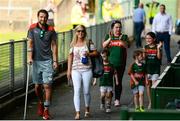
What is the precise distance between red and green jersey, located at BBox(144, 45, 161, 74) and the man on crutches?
202 cm

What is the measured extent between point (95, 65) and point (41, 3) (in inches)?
1058

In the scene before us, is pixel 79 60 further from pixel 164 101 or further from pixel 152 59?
pixel 164 101

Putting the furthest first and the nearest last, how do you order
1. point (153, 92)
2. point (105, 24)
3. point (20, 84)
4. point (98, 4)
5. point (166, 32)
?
point (98, 4), point (105, 24), point (166, 32), point (20, 84), point (153, 92)

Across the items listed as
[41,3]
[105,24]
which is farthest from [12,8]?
[105,24]

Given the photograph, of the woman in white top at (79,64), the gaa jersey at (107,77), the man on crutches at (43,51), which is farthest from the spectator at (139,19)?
the man on crutches at (43,51)

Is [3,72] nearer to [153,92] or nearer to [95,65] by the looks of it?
[95,65]

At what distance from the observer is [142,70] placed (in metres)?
12.1

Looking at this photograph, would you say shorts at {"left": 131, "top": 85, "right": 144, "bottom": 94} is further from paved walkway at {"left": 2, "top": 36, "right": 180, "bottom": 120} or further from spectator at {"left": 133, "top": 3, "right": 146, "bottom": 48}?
spectator at {"left": 133, "top": 3, "right": 146, "bottom": 48}

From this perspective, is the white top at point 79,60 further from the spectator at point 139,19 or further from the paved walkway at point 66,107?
the spectator at point 139,19

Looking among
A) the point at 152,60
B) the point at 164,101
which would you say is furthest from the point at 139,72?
the point at 164,101

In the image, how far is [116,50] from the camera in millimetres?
12633

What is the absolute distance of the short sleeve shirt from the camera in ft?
37.1

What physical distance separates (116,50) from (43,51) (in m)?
1.86

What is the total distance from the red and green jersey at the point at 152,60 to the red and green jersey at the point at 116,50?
19.8 inches
